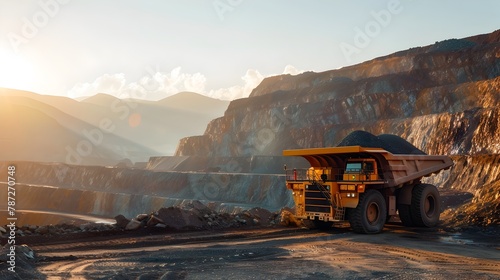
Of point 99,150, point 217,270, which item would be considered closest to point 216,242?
point 217,270

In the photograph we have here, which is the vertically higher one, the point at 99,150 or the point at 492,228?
the point at 99,150

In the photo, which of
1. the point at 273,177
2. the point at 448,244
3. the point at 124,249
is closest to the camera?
the point at 124,249

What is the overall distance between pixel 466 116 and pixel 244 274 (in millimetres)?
40407

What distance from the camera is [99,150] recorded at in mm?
162875

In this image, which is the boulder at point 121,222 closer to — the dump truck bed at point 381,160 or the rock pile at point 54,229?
the rock pile at point 54,229

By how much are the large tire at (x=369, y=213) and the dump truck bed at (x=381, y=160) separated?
2.64 feet

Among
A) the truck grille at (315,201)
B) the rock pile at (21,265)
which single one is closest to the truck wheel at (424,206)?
the truck grille at (315,201)

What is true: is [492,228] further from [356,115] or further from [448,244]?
[356,115]

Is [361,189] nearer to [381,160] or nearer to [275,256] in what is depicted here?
[381,160]

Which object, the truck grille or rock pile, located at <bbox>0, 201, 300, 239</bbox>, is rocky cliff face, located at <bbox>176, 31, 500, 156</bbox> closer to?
rock pile, located at <bbox>0, 201, 300, 239</bbox>

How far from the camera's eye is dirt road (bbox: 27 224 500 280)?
9625 mm

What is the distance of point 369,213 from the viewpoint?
15.9 m

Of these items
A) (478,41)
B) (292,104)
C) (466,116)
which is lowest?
(466,116)

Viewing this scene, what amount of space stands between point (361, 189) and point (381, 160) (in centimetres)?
171
